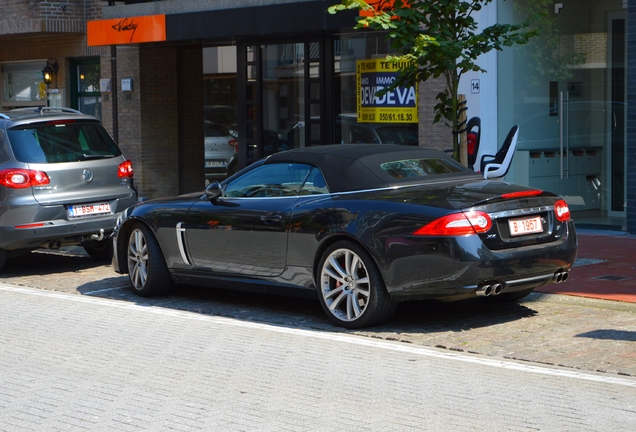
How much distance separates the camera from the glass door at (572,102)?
14.6m

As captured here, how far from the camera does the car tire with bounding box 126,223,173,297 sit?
33.7ft

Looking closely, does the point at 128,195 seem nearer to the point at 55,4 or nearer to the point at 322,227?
the point at 322,227

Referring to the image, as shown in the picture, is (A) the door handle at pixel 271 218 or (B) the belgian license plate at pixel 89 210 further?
(B) the belgian license plate at pixel 89 210

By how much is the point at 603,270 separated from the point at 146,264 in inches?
186

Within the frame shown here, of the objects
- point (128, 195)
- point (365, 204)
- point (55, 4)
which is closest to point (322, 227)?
point (365, 204)

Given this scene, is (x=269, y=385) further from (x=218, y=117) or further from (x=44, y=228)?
(x=218, y=117)

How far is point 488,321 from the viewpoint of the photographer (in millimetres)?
8758

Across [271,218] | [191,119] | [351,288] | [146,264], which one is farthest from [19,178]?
[191,119]

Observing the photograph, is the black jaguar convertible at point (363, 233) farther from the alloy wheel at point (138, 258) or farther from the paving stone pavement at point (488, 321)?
the paving stone pavement at point (488, 321)

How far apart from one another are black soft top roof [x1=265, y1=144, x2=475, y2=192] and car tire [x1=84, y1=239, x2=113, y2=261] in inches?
172

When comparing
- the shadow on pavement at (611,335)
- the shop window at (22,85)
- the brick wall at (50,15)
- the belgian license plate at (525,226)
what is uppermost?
the brick wall at (50,15)

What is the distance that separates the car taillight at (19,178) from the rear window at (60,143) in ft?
0.55

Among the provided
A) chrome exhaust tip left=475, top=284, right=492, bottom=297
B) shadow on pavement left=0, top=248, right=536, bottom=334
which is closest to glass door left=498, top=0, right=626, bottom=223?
shadow on pavement left=0, top=248, right=536, bottom=334

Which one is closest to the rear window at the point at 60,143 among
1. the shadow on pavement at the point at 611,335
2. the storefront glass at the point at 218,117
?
the shadow on pavement at the point at 611,335
